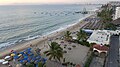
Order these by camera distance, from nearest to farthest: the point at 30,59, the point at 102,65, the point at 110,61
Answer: the point at 110,61
the point at 102,65
the point at 30,59

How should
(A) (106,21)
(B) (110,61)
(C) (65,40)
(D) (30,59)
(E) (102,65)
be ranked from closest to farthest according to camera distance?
(B) (110,61), (E) (102,65), (D) (30,59), (C) (65,40), (A) (106,21)

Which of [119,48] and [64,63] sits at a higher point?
[119,48]

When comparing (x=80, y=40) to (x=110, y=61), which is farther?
(x=80, y=40)

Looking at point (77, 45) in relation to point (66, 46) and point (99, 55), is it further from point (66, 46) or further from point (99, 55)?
point (99, 55)

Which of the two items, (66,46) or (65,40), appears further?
(65,40)

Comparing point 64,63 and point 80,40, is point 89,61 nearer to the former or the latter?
point 64,63

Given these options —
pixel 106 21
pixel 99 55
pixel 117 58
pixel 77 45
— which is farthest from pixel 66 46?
pixel 106 21

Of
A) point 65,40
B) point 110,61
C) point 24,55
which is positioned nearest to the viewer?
point 110,61

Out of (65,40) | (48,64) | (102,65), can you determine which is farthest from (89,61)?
(65,40)

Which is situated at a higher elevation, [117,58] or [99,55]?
[117,58]
